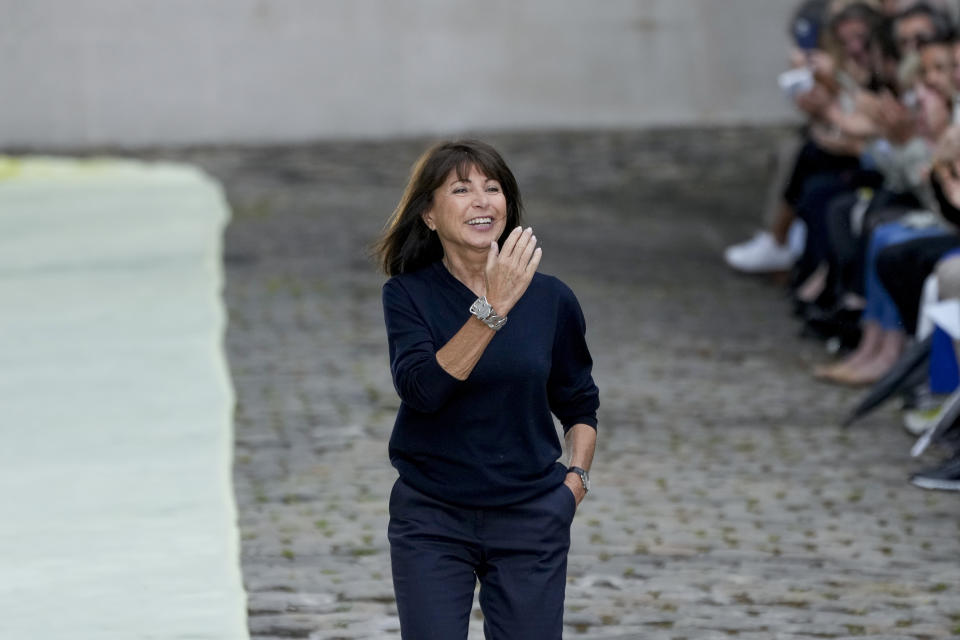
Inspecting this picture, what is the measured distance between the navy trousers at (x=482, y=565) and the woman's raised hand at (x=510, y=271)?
0.50m

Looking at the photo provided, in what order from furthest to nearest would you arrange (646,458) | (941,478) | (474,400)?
(646,458), (941,478), (474,400)

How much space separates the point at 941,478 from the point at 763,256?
526 centimetres

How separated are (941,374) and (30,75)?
1390cm

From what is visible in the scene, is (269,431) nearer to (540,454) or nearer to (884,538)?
(884,538)

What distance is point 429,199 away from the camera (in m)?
4.27

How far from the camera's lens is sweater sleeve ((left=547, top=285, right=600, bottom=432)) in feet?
14.0

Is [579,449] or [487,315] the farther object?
[579,449]

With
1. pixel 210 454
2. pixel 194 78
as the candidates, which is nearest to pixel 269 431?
pixel 210 454

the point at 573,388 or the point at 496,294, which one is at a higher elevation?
the point at 496,294

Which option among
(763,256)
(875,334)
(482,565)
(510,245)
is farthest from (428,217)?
(763,256)

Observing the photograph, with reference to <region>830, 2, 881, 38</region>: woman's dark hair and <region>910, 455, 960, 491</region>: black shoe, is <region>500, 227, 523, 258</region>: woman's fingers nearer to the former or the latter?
<region>910, 455, 960, 491</region>: black shoe

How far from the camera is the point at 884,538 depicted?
6.85 m

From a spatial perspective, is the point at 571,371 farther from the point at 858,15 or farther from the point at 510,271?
the point at 858,15

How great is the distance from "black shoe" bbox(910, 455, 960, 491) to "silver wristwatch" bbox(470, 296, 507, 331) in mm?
4132
